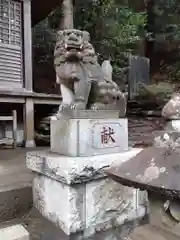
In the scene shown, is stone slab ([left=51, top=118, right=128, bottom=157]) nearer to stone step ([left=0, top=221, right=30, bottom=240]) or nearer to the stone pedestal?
the stone pedestal

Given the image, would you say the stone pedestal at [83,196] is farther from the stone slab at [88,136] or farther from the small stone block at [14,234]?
the small stone block at [14,234]

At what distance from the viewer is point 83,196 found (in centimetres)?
205

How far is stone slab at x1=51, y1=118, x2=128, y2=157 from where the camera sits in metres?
2.12

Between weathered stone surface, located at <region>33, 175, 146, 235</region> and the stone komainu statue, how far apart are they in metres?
0.71

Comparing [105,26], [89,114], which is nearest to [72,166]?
[89,114]

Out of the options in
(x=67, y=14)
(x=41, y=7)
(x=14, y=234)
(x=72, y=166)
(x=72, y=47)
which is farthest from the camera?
(x=67, y=14)

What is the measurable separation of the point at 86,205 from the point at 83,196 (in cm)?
8

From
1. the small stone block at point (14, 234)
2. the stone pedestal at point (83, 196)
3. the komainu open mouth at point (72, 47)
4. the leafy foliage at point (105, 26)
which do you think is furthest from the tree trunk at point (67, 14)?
the small stone block at point (14, 234)

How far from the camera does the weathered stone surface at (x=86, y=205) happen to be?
1.99 m

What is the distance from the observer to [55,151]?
2361 mm

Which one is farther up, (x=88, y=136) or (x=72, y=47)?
(x=72, y=47)

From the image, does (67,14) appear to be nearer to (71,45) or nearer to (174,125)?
(71,45)

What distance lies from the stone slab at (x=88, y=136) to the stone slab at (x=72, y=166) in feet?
0.25

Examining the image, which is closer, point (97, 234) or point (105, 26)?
point (97, 234)
